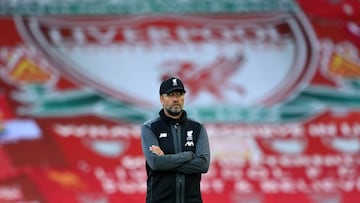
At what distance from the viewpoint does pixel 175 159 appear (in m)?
3.78

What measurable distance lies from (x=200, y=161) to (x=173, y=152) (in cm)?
13

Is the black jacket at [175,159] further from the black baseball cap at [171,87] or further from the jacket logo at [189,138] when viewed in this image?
the black baseball cap at [171,87]

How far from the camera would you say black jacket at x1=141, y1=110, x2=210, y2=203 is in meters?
3.80

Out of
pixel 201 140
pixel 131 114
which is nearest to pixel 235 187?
pixel 131 114

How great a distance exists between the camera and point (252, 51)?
750 centimetres

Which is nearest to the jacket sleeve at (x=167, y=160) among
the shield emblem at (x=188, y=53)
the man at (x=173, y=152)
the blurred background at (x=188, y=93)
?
the man at (x=173, y=152)

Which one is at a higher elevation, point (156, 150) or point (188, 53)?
point (188, 53)

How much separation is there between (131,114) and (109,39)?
0.71m

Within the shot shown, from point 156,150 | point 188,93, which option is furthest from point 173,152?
point 188,93

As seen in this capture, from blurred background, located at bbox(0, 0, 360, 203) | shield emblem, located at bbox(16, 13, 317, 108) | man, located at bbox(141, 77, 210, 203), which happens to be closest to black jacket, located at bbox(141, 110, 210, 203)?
man, located at bbox(141, 77, 210, 203)

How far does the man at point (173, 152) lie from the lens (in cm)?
380

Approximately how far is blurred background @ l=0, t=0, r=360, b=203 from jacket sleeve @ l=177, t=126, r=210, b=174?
326 centimetres

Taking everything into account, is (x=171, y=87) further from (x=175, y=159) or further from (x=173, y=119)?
(x=175, y=159)

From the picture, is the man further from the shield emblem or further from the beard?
the shield emblem
